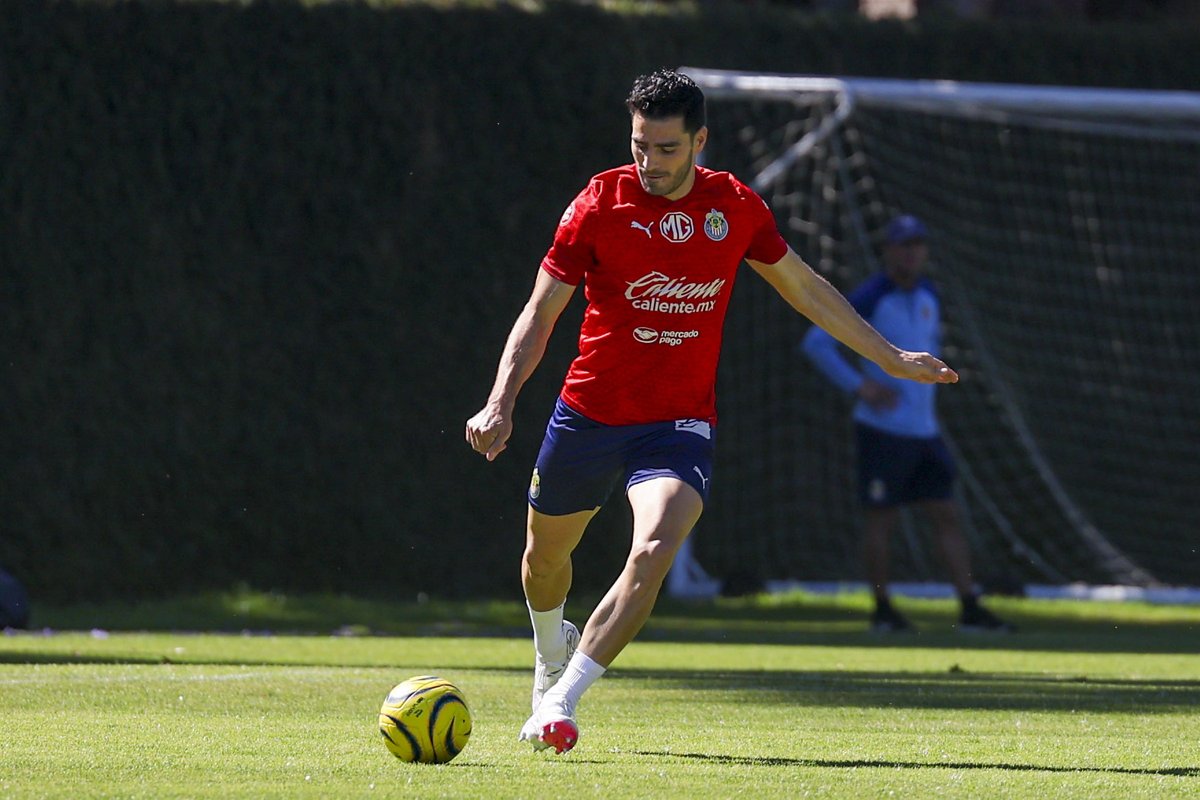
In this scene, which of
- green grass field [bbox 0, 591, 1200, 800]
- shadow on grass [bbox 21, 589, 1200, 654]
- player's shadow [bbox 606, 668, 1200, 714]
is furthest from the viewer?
shadow on grass [bbox 21, 589, 1200, 654]

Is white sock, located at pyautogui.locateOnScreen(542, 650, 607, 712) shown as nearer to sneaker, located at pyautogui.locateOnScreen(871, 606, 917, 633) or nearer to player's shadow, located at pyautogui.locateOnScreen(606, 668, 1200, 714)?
player's shadow, located at pyautogui.locateOnScreen(606, 668, 1200, 714)

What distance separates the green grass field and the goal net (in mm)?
2464

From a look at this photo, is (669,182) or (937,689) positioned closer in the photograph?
(669,182)

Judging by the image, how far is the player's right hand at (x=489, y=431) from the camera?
6.09m

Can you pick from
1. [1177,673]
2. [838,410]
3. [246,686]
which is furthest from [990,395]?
[246,686]

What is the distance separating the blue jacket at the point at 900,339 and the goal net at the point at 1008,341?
2.48 m

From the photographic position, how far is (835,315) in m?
6.85

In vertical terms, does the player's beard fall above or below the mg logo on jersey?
above

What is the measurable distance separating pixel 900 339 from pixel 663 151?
21.3 feet

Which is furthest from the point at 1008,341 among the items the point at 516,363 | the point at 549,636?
the point at 516,363

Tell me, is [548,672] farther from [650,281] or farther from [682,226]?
[682,226]

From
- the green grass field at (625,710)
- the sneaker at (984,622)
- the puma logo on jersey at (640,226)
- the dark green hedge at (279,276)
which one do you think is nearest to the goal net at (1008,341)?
the dark green hedge at (279,276)

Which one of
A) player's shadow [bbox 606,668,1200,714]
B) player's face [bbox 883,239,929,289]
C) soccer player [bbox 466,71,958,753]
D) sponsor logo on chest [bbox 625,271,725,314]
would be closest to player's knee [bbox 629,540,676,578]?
soccer player [bbox 466,71,958,753]

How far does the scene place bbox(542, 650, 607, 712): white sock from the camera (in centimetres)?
604
